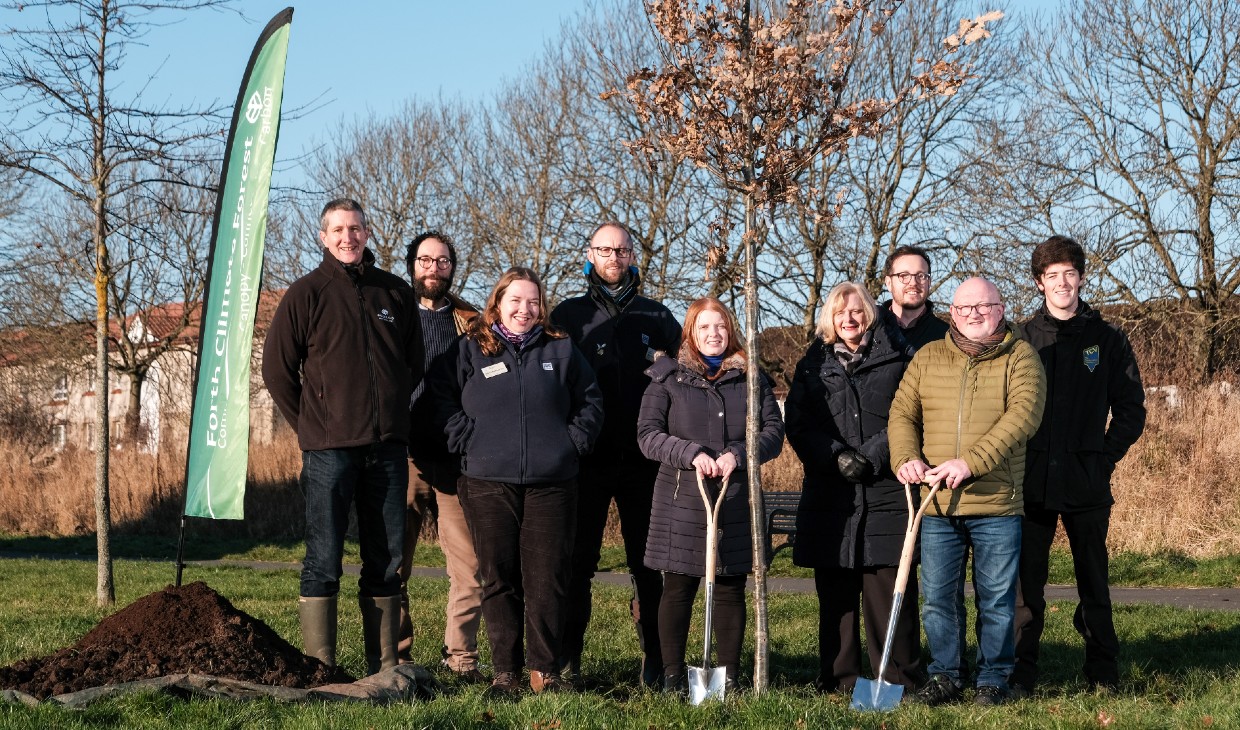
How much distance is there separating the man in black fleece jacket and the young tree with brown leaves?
160 cm

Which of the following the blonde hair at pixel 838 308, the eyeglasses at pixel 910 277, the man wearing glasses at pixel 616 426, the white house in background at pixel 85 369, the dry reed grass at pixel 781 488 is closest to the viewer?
the blonde hair at pixel 838 308

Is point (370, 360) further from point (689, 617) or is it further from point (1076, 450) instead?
point (1076, 450)

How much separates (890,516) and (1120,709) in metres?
1.31

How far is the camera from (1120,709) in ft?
16.7

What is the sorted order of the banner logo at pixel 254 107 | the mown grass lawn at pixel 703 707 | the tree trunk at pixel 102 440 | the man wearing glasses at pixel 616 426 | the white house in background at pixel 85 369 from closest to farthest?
the mown grass lawn at pixel 703 707 → the man wearing glasses at pixel 616 426 → the banner logo at pixel 254 107 → the tree trunk at pixel 102 440 → the white house in background at pixel 85 369

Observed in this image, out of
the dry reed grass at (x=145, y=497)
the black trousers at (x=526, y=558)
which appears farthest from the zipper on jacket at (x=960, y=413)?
the dry reed grass at (x=145, y=497)

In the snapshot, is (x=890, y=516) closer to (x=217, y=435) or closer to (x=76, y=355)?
(x=217, y=435)

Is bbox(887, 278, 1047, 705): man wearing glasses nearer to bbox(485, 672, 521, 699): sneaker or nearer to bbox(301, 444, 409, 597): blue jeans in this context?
bbox(485, 672, 521, 699): sneaker

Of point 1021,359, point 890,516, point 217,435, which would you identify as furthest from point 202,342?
point 1021,359

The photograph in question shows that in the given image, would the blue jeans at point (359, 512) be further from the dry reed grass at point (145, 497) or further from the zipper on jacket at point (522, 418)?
the dry reed grass at point (145, 497)

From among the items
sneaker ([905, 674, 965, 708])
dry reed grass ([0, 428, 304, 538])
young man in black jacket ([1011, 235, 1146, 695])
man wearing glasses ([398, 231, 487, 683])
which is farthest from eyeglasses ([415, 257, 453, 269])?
dry reed grass ([0, 428, 304, 538])

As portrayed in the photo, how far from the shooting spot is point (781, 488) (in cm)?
1599

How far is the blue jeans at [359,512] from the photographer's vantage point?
18.8 feet

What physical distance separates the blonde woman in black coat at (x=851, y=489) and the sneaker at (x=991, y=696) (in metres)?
0.36
